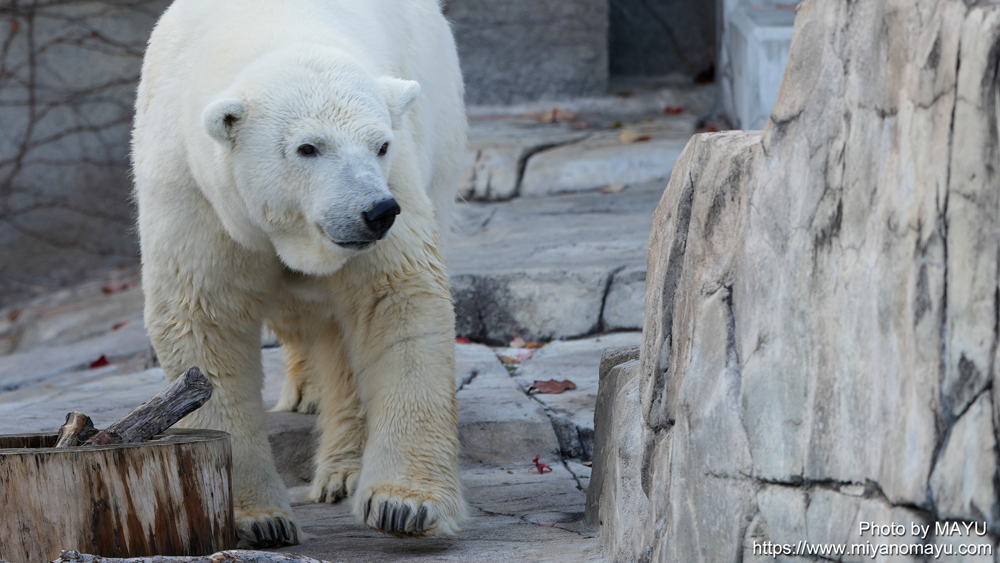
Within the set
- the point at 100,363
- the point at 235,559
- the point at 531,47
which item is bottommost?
the point at 100,363

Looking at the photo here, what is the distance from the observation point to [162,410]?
219 centimetres

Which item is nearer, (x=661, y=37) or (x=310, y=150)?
(x=310, y=150)

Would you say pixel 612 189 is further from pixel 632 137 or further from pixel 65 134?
pixel 65 134

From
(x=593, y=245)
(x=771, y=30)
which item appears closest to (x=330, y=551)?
(x=593, y=245)

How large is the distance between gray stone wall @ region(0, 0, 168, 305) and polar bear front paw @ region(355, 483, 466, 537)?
580cm

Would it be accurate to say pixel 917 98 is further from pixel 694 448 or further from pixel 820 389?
pixel 694 448

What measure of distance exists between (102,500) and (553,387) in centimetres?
200

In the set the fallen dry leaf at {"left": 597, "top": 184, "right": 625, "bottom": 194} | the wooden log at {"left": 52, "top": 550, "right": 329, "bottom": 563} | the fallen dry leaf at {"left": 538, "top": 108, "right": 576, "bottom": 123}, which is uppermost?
the fallen dry leaf at {"left": 538, "top": 108, "right": 576, "bottom": 123}

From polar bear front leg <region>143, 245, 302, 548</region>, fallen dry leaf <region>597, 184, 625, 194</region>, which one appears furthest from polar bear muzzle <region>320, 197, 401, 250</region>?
fallen dry leaf <region>597, 184, 625, 194</region>

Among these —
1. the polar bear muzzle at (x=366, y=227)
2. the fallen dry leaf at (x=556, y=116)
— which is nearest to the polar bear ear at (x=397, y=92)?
the polar bear muzzle at (x=366, y=227)

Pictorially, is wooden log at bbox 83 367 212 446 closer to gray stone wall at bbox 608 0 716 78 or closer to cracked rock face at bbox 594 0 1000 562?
cracked rock face at bbox 594 0 1000 562

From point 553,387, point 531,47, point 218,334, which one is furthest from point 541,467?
point 531,47

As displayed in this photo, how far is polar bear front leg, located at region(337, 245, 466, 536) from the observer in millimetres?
2611

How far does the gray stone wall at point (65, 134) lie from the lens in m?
7.59
